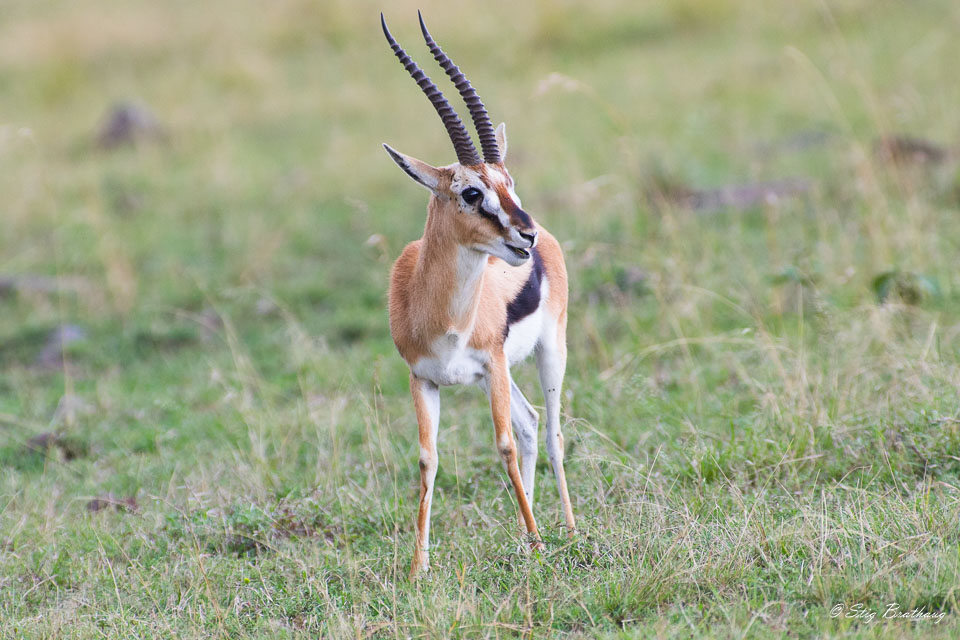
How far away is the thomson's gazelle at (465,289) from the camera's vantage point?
372 centimetres

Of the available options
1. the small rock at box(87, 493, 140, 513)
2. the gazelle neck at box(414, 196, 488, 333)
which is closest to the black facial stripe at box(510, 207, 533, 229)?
the gazelle neck at box(414, 196, 488, 333)

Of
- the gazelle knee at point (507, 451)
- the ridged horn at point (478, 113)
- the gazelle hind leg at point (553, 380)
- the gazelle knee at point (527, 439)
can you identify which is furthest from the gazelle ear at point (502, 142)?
the gazelle knee at point (527, 439)

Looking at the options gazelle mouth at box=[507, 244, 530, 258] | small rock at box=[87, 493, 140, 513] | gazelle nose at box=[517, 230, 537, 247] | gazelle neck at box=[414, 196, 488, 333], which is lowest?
small rock at box=[87, 493, 140, 513]

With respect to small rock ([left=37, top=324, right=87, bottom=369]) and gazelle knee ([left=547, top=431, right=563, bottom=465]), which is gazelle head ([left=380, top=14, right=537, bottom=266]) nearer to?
gazelle knee ([left=547, top=431, right=563, bottom=465])

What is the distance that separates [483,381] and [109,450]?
2.86 m

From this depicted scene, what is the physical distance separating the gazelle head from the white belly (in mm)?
383

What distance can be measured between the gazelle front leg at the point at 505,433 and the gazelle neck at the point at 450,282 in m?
0.24

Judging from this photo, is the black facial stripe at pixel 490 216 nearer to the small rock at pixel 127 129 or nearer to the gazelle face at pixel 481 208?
the gazelle face at pixel 481 208

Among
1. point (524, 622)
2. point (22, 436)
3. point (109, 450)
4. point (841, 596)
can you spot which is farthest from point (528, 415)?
point (22, 436)

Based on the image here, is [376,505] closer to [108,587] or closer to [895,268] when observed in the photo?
[108,587]

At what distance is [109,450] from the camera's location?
594 centimetres

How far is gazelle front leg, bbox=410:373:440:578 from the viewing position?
4.01m

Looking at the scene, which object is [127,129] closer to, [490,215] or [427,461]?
[427,461]

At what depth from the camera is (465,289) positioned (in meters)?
3.88
